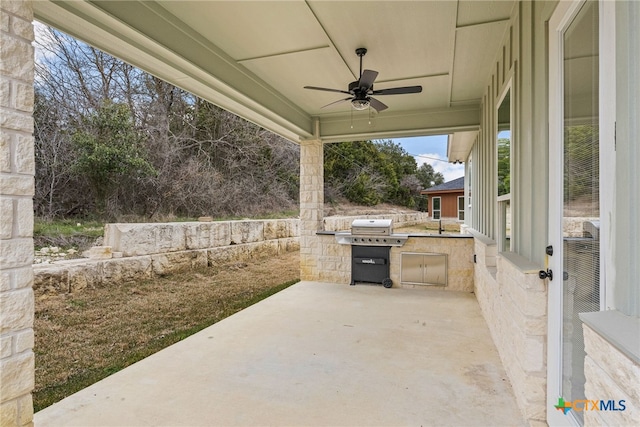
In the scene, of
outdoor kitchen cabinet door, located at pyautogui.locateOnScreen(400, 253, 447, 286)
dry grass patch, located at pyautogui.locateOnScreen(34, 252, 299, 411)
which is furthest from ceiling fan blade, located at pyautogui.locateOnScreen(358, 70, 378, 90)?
dry grass patch, located at pyautogui.locateOnScreen(34, 252, 299, 411)

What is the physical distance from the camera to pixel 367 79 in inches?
145

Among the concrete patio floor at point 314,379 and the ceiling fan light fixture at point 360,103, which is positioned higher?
the ceiling fan light fixture at point 360,103

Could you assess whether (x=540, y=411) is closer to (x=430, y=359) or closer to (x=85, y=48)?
(x=430, y=359)

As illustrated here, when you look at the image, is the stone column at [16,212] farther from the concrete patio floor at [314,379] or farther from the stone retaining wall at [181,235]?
the stone retaining wall at [181,235]

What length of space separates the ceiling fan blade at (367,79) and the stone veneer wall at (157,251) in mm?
4341

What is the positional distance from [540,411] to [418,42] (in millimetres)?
3368

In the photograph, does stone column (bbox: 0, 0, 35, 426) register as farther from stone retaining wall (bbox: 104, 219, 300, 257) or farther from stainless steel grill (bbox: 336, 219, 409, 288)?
stainless steel grill (bbox: 336, 219, 409, 288)

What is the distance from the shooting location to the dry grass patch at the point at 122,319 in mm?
2840

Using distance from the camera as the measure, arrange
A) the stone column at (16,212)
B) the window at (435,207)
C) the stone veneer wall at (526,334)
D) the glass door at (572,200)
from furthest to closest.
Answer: the window at (435,207)
the stone veneer wall at (526,334)
the glass door at (572,200)
the stone column at (16,212)

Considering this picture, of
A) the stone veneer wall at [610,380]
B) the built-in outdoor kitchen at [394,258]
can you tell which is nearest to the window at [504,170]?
the built-in outdoor kitchen at [394,258]

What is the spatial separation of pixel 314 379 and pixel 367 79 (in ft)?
9.90

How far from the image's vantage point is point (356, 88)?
3904mm

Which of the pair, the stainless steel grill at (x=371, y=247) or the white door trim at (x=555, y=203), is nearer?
the white door trim at (x=555, y=203)

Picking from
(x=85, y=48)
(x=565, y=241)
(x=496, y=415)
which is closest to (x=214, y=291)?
(x=496, y=415)
